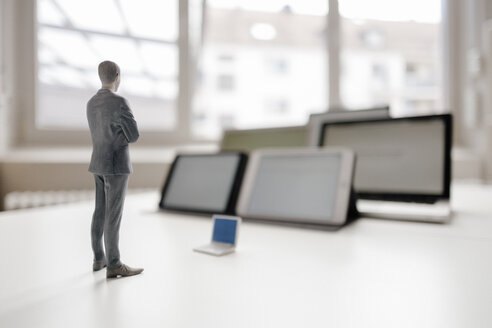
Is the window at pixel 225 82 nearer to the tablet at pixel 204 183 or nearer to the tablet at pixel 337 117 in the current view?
the tablet at pixel 337 117

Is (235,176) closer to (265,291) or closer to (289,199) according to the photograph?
(289,199)

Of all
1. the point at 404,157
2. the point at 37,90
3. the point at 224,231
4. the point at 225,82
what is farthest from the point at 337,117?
the point at 225,82

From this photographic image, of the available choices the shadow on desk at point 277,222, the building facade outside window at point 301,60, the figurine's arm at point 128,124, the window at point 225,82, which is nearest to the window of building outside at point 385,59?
the building facade outside window at point 301,60

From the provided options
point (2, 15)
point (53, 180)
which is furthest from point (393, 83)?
point (2, 15)

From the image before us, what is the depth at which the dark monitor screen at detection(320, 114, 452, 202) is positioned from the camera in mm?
809

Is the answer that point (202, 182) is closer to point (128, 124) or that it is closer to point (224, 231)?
point (224, 231)

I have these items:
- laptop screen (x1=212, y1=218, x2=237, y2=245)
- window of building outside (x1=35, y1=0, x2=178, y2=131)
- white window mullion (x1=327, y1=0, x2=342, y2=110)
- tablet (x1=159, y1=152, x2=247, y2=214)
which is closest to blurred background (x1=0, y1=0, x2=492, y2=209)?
white window mullion (x1=327, y1=0, x2=342, y2=110)

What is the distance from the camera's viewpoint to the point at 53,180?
1.13 metres

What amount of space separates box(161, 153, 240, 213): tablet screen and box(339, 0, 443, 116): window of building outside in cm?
187

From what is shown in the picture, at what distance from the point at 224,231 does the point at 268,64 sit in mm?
2158

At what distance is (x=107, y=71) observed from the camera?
0.33m

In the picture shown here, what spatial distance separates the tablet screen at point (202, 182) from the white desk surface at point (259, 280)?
0.14 m

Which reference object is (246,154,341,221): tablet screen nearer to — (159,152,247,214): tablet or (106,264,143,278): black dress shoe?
(159,152,247,214): tablet

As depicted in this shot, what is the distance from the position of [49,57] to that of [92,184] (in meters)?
0.34
